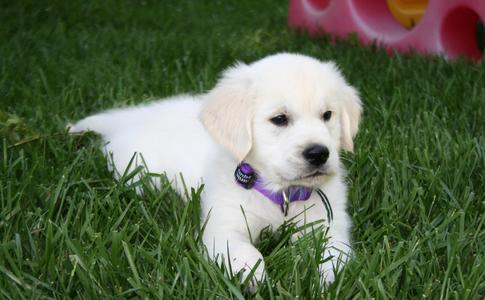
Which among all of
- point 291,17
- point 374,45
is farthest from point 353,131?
point 291,17

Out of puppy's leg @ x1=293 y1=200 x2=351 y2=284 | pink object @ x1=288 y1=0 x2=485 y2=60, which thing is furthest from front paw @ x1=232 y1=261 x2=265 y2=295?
pink object @ x1=288 y1=0 x2=485 y2=60

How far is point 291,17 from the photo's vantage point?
8.13 m

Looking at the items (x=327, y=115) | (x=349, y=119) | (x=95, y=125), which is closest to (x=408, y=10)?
(x=95, y=125)

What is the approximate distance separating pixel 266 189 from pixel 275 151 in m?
0.22

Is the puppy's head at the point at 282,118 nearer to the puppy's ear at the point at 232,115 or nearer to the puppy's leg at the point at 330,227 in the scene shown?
the puppy's ear at the point at 232,115

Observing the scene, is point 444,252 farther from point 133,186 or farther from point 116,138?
point 116,138

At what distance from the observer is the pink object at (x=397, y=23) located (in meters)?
6.23

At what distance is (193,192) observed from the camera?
282cm

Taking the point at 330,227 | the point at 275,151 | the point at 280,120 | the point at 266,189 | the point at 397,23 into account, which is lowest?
the point at 397,23

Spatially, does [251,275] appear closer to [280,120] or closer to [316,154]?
[316,154]

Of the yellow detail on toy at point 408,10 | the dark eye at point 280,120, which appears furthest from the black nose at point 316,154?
the yellow detail on toy at point 408,10

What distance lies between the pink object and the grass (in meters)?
0.39

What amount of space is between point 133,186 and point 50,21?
200 inches

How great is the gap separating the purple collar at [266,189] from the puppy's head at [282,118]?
0.11ft
